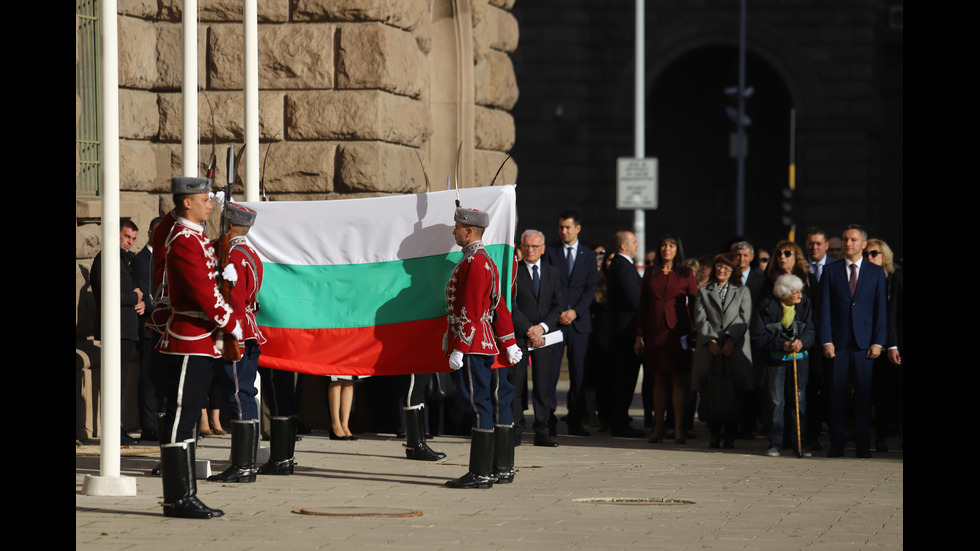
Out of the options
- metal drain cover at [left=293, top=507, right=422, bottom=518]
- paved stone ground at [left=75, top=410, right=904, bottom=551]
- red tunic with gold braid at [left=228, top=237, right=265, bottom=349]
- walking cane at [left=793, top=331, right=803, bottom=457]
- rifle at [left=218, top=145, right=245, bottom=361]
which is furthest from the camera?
walking cane at [left=793, top=331, right=803, bottom=457]

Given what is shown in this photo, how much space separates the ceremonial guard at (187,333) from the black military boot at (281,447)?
6.34 feet

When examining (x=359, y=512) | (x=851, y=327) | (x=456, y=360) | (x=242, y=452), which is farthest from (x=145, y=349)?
(x=851, y=327)

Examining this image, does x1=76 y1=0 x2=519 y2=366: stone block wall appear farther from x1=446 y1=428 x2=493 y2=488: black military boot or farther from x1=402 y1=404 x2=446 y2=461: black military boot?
x1=446 y1=428 x2=493 y2=488: black military boot

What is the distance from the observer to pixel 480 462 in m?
10.4

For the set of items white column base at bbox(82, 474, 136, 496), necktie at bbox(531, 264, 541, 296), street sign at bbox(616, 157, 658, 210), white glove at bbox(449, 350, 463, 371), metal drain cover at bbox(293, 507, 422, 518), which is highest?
street sign at bbox(616, 157, 658, 210)

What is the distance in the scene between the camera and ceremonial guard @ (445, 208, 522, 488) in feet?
34.2

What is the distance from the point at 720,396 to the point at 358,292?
369 cm

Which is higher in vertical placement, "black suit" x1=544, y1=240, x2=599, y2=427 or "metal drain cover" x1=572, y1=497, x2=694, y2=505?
"black suit" x1=544, y1=240, x2=599, y2=427

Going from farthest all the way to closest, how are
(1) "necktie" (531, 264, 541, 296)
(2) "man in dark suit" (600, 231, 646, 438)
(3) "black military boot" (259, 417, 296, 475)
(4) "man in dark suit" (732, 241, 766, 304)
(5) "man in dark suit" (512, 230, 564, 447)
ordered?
(2) "man in dark suit" (600, 231, 646, 438)
(4) "man in dark suit" (732, 241, 766, 304)
(1) "necktie" (531, 264, 541, 296)
(5) "man in dark suit" (512, 230, 564, 447)
(3) "black military boot" (259, 417, 296, 475)

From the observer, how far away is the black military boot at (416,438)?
39.9 ft

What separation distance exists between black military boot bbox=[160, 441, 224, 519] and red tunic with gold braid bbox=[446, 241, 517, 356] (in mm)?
2268

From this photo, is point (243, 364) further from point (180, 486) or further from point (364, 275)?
point (180, 486)

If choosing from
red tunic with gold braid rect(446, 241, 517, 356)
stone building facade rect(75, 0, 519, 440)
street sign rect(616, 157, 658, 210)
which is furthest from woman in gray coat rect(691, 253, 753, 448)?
street sign rect(616, 157, 658, 210)

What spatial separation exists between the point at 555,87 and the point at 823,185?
232 inches
